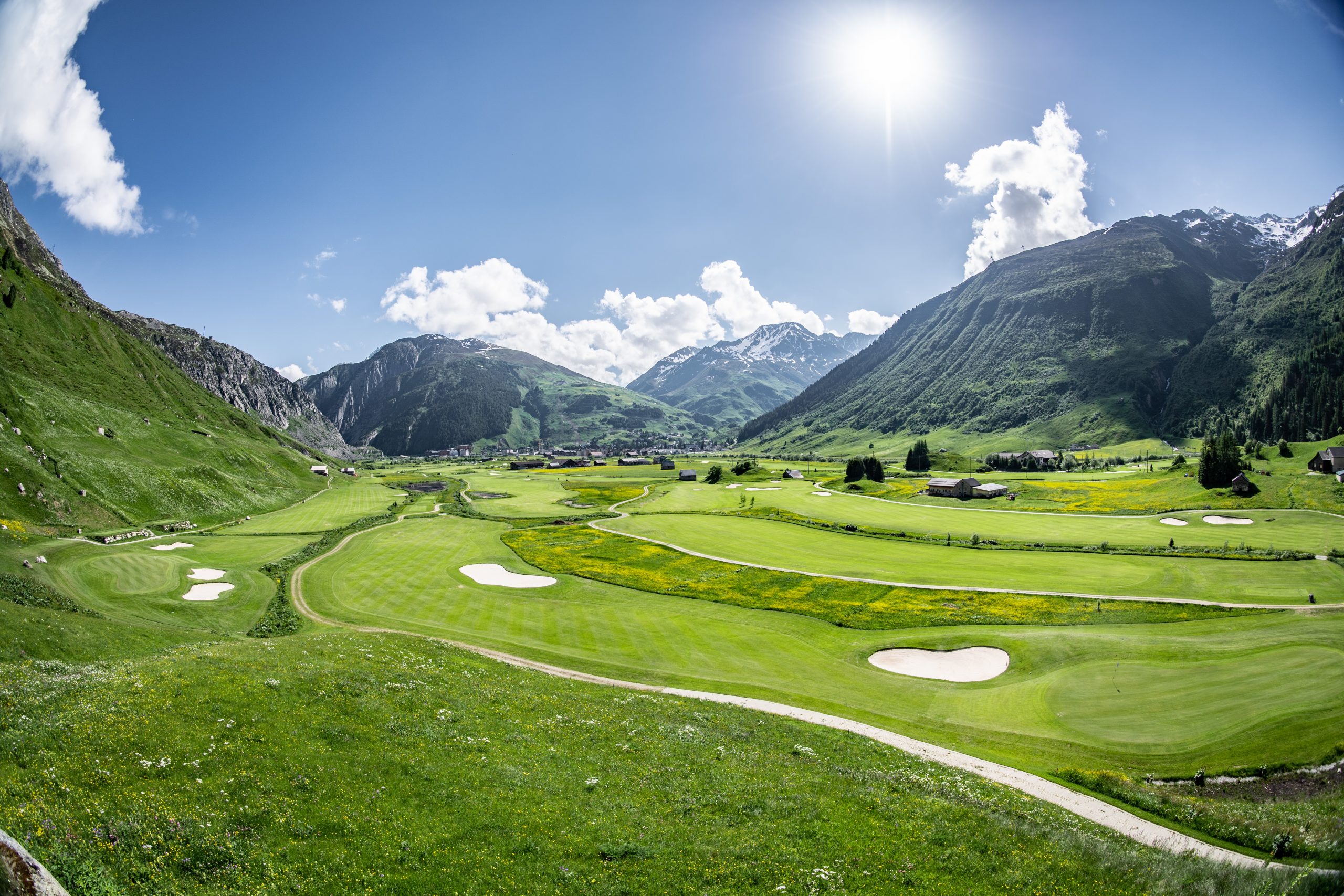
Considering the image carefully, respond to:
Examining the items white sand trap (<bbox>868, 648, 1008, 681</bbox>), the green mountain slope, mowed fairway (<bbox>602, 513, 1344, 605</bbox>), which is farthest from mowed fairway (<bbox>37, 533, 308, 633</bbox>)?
mowed fairway (<bbox>602, 513, 1344, 605</bbox>)

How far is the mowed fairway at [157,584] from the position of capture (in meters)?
38.9

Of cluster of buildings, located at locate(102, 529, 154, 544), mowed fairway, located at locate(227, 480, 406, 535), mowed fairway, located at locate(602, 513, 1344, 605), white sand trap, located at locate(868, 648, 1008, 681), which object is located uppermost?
cluster of buildings, located at locate(102, 529, 154, 544)

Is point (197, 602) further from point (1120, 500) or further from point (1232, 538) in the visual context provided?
point (1120, 500)

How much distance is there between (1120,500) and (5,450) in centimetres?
15610

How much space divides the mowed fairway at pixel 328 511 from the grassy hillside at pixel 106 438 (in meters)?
5.15

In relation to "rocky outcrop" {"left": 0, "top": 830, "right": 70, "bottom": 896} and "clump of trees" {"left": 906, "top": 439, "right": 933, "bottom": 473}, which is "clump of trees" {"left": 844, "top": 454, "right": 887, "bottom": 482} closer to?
"clump of trees" {"left": 906, "top": 439, "right": 933, "bottom": 473}

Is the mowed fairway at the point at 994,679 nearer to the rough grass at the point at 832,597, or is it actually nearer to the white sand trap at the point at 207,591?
the rough grass at the point at 832,597

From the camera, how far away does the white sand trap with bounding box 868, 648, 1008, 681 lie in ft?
113

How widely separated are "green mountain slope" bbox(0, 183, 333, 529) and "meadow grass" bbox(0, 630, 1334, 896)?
68490mm

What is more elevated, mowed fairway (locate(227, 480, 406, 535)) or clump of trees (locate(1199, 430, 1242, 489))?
clump of trees (locate(1199, 430, 1242, 489))

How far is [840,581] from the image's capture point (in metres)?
55.0

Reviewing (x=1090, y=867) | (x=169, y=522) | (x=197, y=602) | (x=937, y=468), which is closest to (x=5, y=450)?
(x=169, y=522)

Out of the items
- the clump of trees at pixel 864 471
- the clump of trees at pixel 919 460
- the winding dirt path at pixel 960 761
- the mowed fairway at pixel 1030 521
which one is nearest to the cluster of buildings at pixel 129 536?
the winding dirt path at pixel 960 761

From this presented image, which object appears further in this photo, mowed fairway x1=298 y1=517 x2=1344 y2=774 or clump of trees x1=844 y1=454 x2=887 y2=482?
clump of trees x1=844 y1=454 x2=887 y2=482
